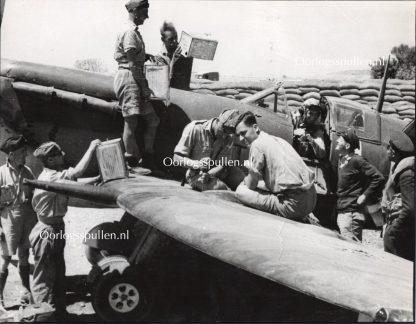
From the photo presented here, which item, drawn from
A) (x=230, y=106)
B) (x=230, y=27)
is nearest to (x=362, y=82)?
(x=230, y=106)

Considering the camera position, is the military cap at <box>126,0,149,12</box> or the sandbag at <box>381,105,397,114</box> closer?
the military cap at <box>126,0,149,12</box>

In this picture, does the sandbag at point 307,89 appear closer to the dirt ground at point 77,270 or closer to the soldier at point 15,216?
the dirt ground at point 77,270

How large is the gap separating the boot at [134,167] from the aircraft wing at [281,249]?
0.72 metres

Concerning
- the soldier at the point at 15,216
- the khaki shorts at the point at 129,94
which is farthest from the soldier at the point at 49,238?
the khaki shorts at the point at 129,94

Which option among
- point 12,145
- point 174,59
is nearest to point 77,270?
point 12,145

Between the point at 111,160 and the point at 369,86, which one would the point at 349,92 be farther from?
the point at 111,160

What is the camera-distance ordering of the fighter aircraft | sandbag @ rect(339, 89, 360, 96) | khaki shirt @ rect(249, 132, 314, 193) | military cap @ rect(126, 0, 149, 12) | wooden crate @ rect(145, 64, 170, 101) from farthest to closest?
sandbag @ rect(339, 89, 360, 96) < wooden crate @ rect(145, 64, 170, 101) < military cap @ rect(126, 0, 149, 12) < khaki shirt @ rect(249, 132, 314, 193) < the fighter aircraft

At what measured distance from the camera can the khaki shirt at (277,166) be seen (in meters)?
4.05

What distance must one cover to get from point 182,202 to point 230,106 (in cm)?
210

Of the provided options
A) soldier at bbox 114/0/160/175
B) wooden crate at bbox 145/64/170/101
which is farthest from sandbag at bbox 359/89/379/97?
soldier at bbox 114/0/160/175

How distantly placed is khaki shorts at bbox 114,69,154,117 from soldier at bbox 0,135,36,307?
1.22m

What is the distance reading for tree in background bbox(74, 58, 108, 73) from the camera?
5449mm

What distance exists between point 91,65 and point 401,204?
11.6ft

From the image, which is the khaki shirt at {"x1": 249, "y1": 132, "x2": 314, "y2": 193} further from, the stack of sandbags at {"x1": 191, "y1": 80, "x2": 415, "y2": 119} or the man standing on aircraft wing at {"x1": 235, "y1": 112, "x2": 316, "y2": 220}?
the stack of sandbags at {"x1": 191, "y1": 80, "x2": 415, "y2": 119}
